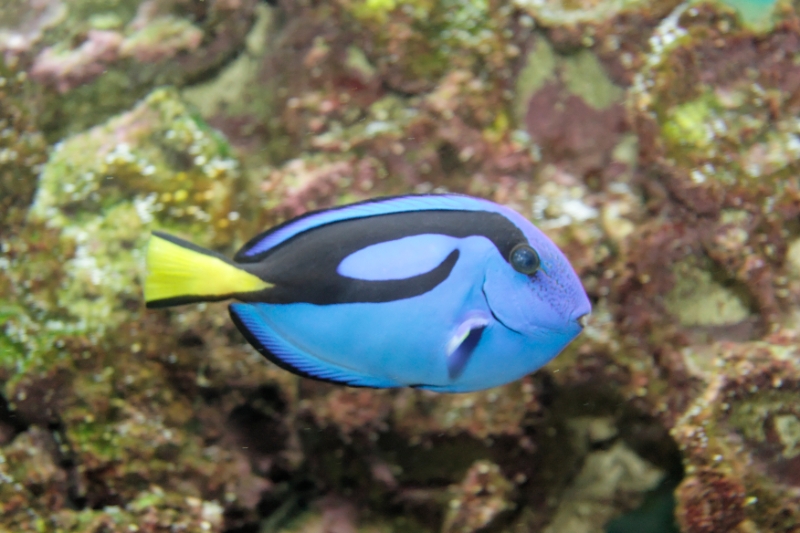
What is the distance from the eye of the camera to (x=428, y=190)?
2.64 meters

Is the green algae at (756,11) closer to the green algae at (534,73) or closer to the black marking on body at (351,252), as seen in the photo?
the green algae at (534,73)

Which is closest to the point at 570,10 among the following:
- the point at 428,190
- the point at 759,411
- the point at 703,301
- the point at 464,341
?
the point at 428,190

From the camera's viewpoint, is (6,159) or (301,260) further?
(6,159)

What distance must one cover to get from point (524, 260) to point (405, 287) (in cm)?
30

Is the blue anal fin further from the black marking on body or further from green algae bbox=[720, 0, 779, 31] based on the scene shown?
green algae bbox=[720, 0, 779, 31]

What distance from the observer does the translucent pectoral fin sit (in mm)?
1351

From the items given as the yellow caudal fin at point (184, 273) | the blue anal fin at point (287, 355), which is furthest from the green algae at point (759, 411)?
the yellow caudal fin at point (184, 273)

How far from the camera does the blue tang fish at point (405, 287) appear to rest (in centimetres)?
137

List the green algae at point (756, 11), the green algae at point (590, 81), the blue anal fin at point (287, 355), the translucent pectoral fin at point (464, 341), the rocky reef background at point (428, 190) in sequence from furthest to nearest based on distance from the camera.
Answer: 1. the green algae at point (590, 81)
2. the green algae at point (756, 11)
3. the rocky reef background at point (428, 190)
4. the blue anal fin at point (287, 355)
5. the translucent pectoral fin at point (464, 341)

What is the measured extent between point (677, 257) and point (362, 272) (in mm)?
1870

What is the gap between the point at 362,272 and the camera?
1.38 metres

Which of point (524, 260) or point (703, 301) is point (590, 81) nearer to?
point (703, 301)

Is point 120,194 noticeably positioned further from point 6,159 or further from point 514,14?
point 514,14

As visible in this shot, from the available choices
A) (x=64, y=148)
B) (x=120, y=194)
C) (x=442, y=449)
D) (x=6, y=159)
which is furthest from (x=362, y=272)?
(x=6, y=159)
